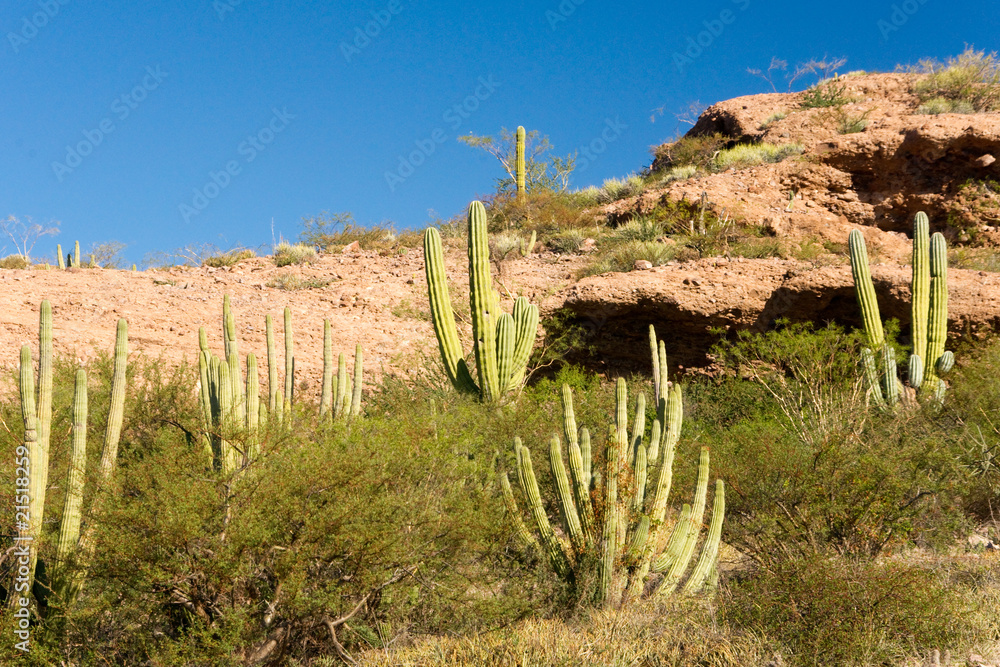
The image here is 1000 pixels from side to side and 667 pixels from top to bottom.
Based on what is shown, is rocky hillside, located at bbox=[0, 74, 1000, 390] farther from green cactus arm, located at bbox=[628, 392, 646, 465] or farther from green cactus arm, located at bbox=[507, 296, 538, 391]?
green cactus arm, located at bbox=[628, 392, 646, 465]

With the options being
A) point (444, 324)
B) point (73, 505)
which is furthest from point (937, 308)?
point (73, 505)

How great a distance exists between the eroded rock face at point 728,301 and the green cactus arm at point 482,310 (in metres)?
3.73

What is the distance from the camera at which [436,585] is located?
6449mm

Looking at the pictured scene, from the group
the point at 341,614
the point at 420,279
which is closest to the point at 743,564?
the point at 341,614

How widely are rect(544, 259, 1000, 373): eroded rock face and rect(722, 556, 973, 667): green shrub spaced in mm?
7660

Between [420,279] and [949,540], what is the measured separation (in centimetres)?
1058

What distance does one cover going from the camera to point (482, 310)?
35.0ft

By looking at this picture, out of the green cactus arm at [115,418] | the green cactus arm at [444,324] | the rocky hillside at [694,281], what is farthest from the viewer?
the rocky hillside at [694,281]

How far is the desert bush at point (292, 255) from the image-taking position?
18641 millimetres

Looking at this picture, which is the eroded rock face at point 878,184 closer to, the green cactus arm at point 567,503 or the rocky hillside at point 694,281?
the rocky hillside at point 694,281

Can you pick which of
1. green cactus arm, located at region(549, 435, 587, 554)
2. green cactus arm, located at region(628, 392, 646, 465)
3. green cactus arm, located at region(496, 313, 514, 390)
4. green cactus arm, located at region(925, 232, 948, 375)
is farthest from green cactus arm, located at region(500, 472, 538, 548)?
green cactus arm, located at region(925, 232, 948, 375)

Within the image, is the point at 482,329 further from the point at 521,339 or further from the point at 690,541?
the point at 690,541

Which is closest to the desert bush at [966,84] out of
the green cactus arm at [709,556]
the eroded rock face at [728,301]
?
the eroded rock face at [728,301]

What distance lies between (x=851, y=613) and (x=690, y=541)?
1.70 m
